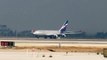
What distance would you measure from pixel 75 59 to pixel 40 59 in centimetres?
492

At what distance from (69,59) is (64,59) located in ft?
2.48

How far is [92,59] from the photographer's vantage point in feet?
191

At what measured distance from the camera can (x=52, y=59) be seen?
2223 inches

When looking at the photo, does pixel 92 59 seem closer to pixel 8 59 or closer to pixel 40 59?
pixel 40 59

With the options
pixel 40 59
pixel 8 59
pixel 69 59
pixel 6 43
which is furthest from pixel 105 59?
pixel 6 43

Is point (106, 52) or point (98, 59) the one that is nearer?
point (98, 59)

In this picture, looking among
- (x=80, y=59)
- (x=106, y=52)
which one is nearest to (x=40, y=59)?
(x=80, y=59)

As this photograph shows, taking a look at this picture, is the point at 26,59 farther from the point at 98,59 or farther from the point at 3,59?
the point at 98,59

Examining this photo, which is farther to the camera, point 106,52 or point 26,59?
point 106,52

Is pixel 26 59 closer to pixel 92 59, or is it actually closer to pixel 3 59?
pixel 3 59

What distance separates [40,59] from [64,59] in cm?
330

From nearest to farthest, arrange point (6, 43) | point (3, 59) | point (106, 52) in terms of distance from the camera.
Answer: point (3, 59), point (106, 52), point (6, 43)

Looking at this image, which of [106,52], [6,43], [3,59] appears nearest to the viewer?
[3,59]

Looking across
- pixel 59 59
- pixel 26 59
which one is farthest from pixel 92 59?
pixel 26 59
